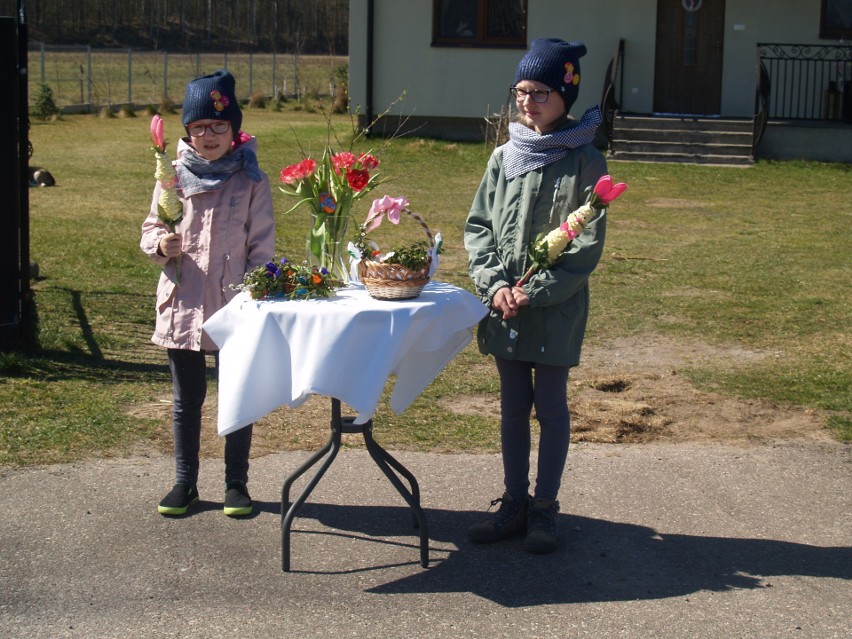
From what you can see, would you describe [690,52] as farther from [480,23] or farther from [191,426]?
[191,426]

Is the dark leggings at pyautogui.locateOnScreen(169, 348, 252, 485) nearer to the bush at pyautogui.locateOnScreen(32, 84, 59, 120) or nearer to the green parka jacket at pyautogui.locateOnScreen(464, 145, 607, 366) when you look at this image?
the green parka jacket at pyautogui.locateOnScreen(464, 145, 607, 366)

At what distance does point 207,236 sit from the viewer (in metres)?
4.87

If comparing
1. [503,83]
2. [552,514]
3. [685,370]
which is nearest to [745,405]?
[685,370]

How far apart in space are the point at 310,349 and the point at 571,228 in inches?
43.0

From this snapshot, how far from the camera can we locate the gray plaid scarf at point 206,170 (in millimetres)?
4830

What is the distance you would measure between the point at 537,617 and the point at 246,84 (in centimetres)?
3850

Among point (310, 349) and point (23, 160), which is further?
point (23, 160)

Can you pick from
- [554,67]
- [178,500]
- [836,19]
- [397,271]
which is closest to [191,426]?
[178,500]

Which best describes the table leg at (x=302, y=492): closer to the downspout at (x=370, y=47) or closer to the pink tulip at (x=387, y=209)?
the pink tulip at (x=387, y=209)

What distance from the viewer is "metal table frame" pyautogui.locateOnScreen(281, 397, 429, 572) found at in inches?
177

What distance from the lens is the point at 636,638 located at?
3967 mm

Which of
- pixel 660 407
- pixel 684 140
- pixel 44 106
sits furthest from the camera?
pixel 44 106

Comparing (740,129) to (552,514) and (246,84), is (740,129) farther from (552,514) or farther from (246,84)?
(246,84)

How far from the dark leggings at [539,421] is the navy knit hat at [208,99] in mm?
1513
